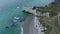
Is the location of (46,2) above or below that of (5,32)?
above

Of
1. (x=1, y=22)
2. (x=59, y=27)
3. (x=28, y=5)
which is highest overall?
(x=28, y=5)

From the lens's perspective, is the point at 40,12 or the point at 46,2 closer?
the point at 40,12

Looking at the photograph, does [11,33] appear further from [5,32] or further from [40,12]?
[40,12]

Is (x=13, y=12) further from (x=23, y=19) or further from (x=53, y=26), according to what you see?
(x=53, y=26)

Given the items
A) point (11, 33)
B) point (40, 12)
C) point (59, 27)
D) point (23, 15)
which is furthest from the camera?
point (23, 15)

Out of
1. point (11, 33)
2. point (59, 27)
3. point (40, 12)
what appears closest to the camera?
point (59, 27)

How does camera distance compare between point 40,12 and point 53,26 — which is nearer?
point 53,26

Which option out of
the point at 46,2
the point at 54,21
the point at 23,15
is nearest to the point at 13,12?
the point at 23,15

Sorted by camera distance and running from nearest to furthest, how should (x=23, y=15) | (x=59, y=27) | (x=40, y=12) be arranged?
(x=59, y=27) → (x=40, y=12) → (x=23, y=15)

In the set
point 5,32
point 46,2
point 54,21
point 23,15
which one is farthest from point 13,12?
point 54,21
